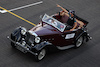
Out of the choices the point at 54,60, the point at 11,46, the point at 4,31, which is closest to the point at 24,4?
the point at 4,31

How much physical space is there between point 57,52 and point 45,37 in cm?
128

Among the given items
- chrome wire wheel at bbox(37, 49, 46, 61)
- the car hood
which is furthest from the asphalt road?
the car hood

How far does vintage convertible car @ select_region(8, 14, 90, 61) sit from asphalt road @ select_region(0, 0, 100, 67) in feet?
1.45

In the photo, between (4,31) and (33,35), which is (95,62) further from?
(4,31)

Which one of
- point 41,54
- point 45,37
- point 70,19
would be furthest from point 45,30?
point 70,19

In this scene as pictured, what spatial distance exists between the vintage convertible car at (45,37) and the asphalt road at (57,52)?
44 centimetres

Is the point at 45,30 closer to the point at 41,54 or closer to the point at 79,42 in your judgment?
the point at 41,54

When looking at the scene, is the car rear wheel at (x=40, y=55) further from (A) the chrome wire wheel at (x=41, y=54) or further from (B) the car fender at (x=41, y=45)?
(B) the car fender at (x=41, y=45)

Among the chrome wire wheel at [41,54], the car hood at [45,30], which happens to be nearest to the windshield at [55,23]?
the car hood at [45,30]

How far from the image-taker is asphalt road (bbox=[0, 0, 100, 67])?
1212cm

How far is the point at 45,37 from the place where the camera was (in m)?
12.3

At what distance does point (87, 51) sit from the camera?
13414mm

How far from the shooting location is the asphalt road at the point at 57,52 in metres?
12.1

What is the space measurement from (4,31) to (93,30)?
592 centimetres
